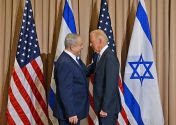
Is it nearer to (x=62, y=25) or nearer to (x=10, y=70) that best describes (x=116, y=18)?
(x=62, y=25)

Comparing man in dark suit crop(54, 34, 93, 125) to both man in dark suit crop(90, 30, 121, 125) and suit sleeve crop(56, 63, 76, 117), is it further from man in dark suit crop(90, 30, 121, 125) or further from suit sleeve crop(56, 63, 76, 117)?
man in dark suit crop(90, 30, 121, 125)

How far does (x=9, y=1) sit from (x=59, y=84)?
151 centimetres

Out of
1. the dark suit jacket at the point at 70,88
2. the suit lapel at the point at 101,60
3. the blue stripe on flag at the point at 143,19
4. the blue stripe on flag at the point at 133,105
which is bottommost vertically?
the blue stripe on flag at the point at 133,105

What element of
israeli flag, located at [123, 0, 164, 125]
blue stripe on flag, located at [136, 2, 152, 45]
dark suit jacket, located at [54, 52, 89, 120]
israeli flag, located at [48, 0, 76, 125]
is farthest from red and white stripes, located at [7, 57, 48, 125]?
blue stripe on flag, located at [136, 2, 152, 45]

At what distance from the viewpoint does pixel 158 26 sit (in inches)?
148

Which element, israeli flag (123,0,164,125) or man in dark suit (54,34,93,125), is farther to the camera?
israeli flag (123,0,164,125)

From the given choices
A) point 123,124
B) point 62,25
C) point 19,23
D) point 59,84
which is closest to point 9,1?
point 19,23

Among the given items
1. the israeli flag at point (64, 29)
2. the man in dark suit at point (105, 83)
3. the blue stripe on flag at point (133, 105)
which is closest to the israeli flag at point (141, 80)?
the blue stripe on flag at point (133, 105)

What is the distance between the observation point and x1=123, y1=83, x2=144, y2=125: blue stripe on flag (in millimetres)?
3504

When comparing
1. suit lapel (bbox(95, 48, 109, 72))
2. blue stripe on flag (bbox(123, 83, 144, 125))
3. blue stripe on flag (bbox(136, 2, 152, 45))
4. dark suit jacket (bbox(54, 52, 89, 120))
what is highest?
blue stripe on flag (bbox(136, 2, 152, 45))

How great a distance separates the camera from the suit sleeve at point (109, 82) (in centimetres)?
283

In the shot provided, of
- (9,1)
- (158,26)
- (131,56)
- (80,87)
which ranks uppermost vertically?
(9,1)

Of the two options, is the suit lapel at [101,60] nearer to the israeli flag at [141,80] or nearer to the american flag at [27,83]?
the israeli flag at [141,80]
